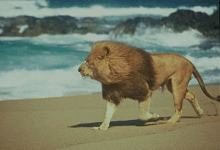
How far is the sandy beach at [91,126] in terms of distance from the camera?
4.14 metres

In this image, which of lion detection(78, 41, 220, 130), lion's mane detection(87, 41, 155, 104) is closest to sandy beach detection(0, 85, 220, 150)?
lion detection(78, 41, 220, 130)

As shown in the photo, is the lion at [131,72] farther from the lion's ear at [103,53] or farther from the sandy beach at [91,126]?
the sandy beach at [91,126]

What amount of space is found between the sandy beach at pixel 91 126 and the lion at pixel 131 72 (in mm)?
382

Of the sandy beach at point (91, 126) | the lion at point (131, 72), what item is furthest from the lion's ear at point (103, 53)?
the sandy beach at point (91, 126)

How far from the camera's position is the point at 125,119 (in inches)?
244

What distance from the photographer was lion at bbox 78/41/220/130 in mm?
4547

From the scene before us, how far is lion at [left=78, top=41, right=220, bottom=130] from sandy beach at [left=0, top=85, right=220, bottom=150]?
382 millimetres

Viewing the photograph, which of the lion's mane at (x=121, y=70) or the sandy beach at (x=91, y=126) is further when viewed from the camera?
the lion's mane at (x=121, y=70)

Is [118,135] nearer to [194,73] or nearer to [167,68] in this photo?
[167,68]

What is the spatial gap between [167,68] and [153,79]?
0.40m

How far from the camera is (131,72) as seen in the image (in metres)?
4.66

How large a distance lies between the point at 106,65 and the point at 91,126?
1.43m

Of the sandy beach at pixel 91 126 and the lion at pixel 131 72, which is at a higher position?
the lion at pixel 131 72

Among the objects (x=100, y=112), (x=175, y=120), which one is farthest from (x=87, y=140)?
(x=100, y=112)
